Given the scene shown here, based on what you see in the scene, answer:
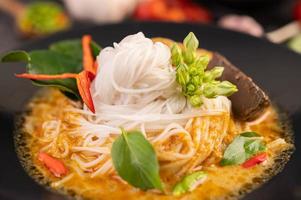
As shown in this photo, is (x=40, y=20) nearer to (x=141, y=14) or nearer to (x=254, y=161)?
(x=141, y=14)

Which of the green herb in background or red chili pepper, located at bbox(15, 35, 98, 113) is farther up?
the green herb in background

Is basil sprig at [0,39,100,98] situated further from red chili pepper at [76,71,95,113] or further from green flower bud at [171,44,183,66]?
green flower bud at [171,44,183,66]

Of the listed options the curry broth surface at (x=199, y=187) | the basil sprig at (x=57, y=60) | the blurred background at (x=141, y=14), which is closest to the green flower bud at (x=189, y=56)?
the curry broth surface at (x=199, y=187)

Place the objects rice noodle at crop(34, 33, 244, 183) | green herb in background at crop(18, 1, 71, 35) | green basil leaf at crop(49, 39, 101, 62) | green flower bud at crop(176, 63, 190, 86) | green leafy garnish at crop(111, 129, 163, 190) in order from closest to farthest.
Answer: green leafy garnish at crop(111, 129, 163, 190) → green flower bud at crop(176, 63, 190, 86) → rice noodle at crop(34, 33, 244, 183) → green basil leaf at crop(49, 39, 101, 62) → green herb in background at crop(18, 1, 71, 35)

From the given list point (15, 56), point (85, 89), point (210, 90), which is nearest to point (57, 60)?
point (15, 56)

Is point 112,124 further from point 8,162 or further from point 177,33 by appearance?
point 177,33

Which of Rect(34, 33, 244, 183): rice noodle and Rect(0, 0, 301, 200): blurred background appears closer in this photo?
Rect(34, 33, 244, 183): rice noodle

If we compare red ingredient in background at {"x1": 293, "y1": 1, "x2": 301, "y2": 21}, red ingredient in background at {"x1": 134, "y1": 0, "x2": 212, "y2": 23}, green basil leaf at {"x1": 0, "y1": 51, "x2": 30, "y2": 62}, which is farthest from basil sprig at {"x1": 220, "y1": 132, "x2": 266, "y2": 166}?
red ingredient in background at {"x1": 293, "y1": 1, "x2": 301, "y2": 21}

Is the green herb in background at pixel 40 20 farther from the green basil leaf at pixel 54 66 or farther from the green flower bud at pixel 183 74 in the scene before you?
the green flower bud at pixel 183 74
